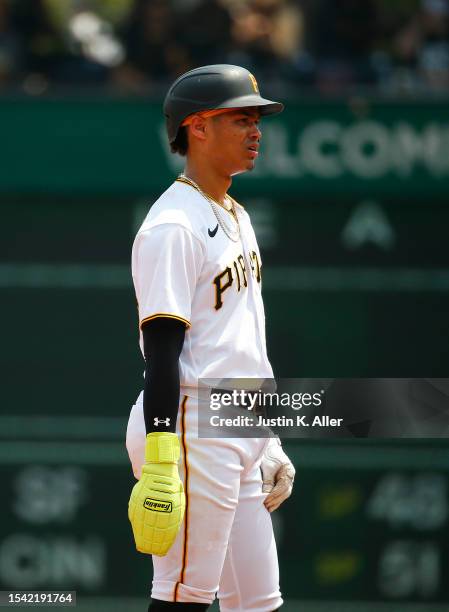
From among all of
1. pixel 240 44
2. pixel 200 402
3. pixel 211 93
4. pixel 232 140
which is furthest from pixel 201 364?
pixel 240 44

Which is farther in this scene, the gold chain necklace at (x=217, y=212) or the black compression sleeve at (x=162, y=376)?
the gold chain necklace at (x=217, y=212)

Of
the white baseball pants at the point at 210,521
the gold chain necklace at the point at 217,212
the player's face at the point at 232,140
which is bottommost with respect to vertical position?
the white baseball pants at the point at 210,521

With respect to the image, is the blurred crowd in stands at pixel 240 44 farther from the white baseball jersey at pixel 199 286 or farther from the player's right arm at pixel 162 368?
the player's right arm at pixel 162 368

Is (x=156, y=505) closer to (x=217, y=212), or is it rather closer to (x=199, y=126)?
(x=217, y=212)

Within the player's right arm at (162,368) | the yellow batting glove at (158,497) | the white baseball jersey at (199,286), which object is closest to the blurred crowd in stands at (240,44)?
the white baseball jersey at (199,286)

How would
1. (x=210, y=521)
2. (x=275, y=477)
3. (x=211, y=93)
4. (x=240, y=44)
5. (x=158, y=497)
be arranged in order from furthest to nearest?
(x=240, y=44) → (x=275, y=477) → (x=211, y=93) → (x=210, y=521) → (x=158, y=497)

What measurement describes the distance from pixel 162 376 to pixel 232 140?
0.72 meters

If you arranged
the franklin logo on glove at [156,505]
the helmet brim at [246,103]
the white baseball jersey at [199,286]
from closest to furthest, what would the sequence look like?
the franklin logo on glove at [156,505], the white baseball jersey at [199,286], the helmet brim at [246,103]

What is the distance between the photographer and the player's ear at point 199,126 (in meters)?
3.76

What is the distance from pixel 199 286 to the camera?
362 cm

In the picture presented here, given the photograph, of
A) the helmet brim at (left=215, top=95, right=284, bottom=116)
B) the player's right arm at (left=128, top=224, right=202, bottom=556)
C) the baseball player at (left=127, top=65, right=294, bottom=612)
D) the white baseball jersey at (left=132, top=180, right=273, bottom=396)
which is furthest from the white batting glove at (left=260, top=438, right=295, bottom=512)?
the helmet brim at (left=215, top=95, right=284, bottom=116)

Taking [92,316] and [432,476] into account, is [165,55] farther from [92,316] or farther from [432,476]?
[432,476]

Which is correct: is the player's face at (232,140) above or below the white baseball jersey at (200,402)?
above

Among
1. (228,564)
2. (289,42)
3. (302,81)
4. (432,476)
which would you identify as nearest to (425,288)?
(432,476)
